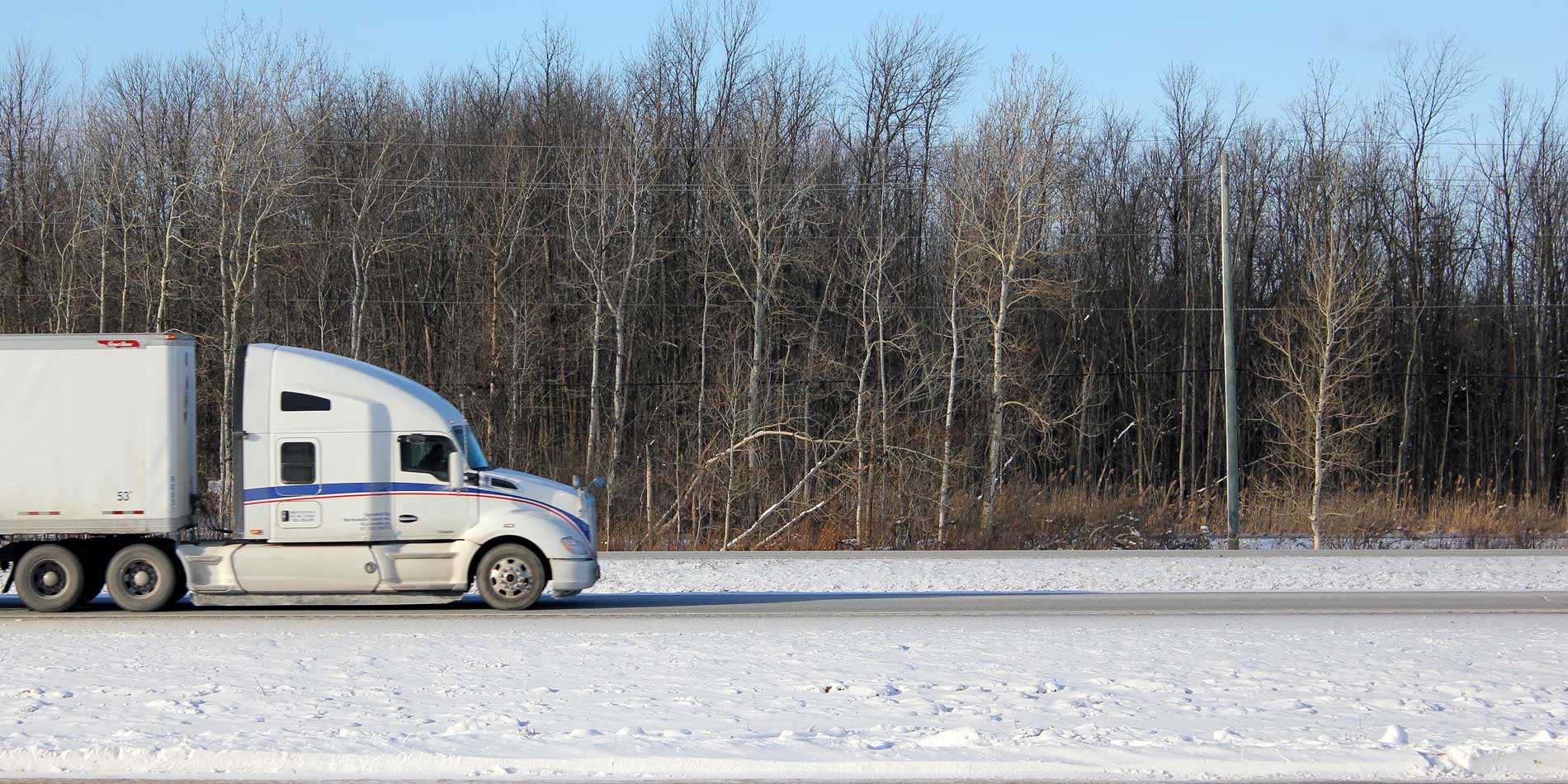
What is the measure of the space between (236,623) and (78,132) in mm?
31022

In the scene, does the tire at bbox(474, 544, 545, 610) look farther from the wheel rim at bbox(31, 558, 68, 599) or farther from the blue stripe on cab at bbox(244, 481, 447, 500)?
the wheel rim at bbox(31, 558, 68, 599)

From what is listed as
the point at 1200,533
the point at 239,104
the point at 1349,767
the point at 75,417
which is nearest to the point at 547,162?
the point at 239,104

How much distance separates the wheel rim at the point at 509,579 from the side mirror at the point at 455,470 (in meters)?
1.10

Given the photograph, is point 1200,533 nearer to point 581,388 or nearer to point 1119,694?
point 581,388

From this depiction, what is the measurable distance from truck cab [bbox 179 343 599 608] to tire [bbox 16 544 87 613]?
56.6 inches

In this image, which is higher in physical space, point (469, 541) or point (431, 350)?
point (431, 350)

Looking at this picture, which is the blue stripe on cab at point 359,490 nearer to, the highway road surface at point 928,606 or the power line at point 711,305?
the highway road surface at point 928,606

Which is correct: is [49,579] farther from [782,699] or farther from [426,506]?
[782,699]

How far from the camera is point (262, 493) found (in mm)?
15148

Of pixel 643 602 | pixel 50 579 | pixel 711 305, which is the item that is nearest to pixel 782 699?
pixel 643 602

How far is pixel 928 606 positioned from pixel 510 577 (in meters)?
5.39

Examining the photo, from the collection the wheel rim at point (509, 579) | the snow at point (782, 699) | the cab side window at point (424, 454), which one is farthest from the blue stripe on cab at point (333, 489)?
the snow at point (782, 699)

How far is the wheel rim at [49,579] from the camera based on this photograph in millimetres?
15047

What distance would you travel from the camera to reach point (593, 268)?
1433 inches
